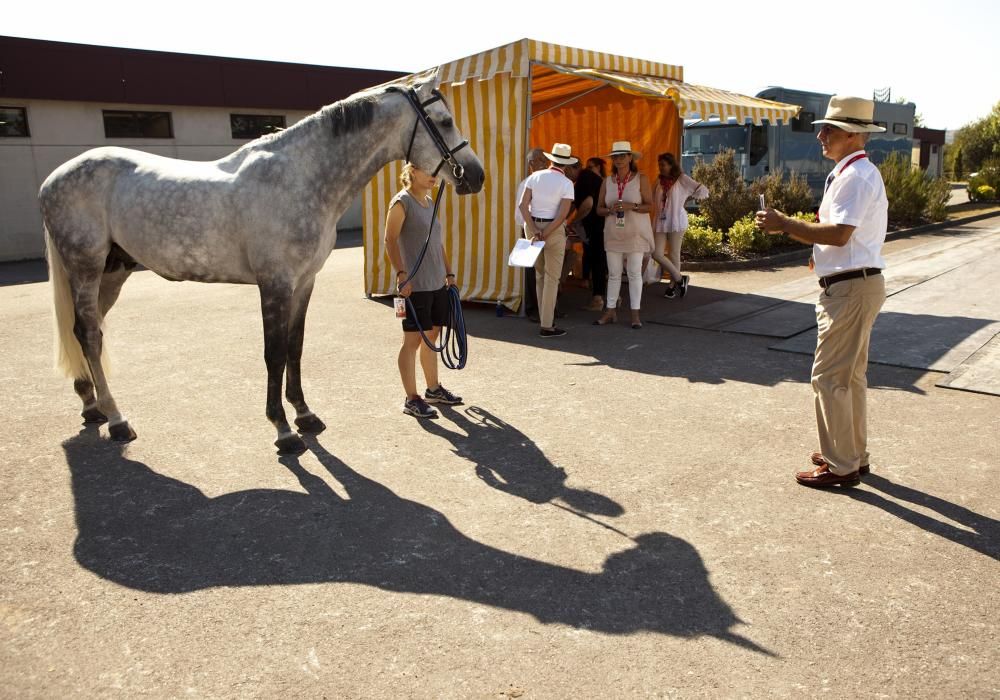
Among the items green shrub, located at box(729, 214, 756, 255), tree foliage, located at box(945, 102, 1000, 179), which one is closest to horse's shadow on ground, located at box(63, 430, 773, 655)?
green shrub, located at box(729, 214, 756, 255)

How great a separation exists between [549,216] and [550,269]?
0.56m

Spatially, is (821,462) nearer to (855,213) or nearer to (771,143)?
(855,213)

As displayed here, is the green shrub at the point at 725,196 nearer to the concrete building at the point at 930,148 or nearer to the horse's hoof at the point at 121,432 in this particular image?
the horse's hoof at the point at 121,432

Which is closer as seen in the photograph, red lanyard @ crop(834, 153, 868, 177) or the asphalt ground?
the asphalt ground

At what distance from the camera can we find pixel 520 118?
29.0 feet

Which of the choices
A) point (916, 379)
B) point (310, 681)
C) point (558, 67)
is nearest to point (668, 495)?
point (310, 681)

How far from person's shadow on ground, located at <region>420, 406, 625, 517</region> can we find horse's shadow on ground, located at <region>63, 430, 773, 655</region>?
0.47 m

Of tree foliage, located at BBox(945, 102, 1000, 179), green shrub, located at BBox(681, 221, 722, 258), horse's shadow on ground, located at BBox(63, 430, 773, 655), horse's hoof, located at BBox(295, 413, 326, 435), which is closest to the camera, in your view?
horse's shadow on ground, located at BBox(63, 430, 773, 655)

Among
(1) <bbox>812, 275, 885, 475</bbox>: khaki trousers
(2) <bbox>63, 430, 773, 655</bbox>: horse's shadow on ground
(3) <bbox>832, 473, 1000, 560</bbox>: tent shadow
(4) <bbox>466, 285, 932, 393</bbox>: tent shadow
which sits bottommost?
(3) <bbox>832, 473, 1000, 560</bbox>: tent shadow

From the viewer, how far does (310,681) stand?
8.39 ft

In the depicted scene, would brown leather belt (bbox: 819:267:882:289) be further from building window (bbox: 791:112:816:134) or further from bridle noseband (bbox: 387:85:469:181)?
building window (bbox: 791:112:816:134)

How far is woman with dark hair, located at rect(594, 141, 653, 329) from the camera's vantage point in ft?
25.9

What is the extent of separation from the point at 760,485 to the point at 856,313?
106 cm

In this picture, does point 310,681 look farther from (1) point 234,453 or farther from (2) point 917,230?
(2) point 917,230
